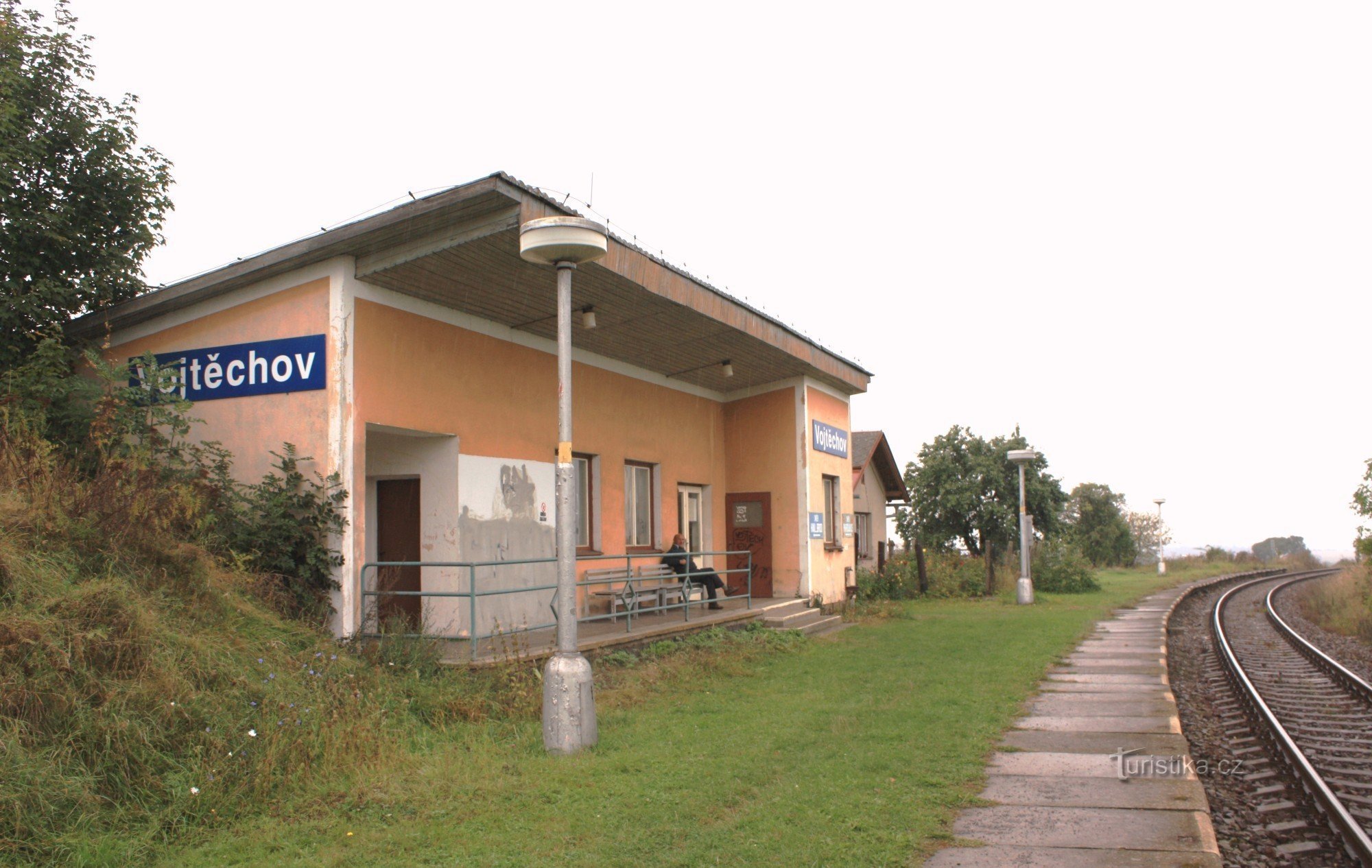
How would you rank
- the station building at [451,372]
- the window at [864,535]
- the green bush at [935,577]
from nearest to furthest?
the station building at [451,372], the green bush at [935,577], the window at [864,535]

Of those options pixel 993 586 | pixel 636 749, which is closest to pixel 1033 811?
pixel 636 749

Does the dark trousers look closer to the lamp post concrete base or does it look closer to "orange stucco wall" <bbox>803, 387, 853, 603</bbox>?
"orange stucco wall" <bbox>803, 387, 853, 603</bbox>

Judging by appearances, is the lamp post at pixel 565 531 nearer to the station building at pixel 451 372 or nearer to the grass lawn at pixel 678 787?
the grass lawn at pixel 678 787

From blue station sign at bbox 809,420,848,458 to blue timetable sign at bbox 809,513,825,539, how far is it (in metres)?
1.25

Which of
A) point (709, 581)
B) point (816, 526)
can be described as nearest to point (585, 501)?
point (709, 581)

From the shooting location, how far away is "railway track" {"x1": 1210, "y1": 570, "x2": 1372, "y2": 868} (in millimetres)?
6805

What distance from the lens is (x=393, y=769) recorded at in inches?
257

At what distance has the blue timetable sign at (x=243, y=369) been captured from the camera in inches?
384

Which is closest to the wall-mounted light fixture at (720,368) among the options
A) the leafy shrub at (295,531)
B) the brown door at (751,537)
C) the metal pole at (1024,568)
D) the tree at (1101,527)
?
the brown door at (751,537)

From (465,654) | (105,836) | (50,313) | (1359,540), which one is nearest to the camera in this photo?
(105,836)

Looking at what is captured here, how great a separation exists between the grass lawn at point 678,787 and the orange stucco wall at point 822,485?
24.4ft

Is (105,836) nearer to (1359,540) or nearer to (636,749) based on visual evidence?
(636,749)

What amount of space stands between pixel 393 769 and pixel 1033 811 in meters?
4.09

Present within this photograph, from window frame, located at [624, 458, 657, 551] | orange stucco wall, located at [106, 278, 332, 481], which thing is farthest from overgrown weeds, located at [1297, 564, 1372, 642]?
orange stucco wall, located at [106, 278, 332, 481]
